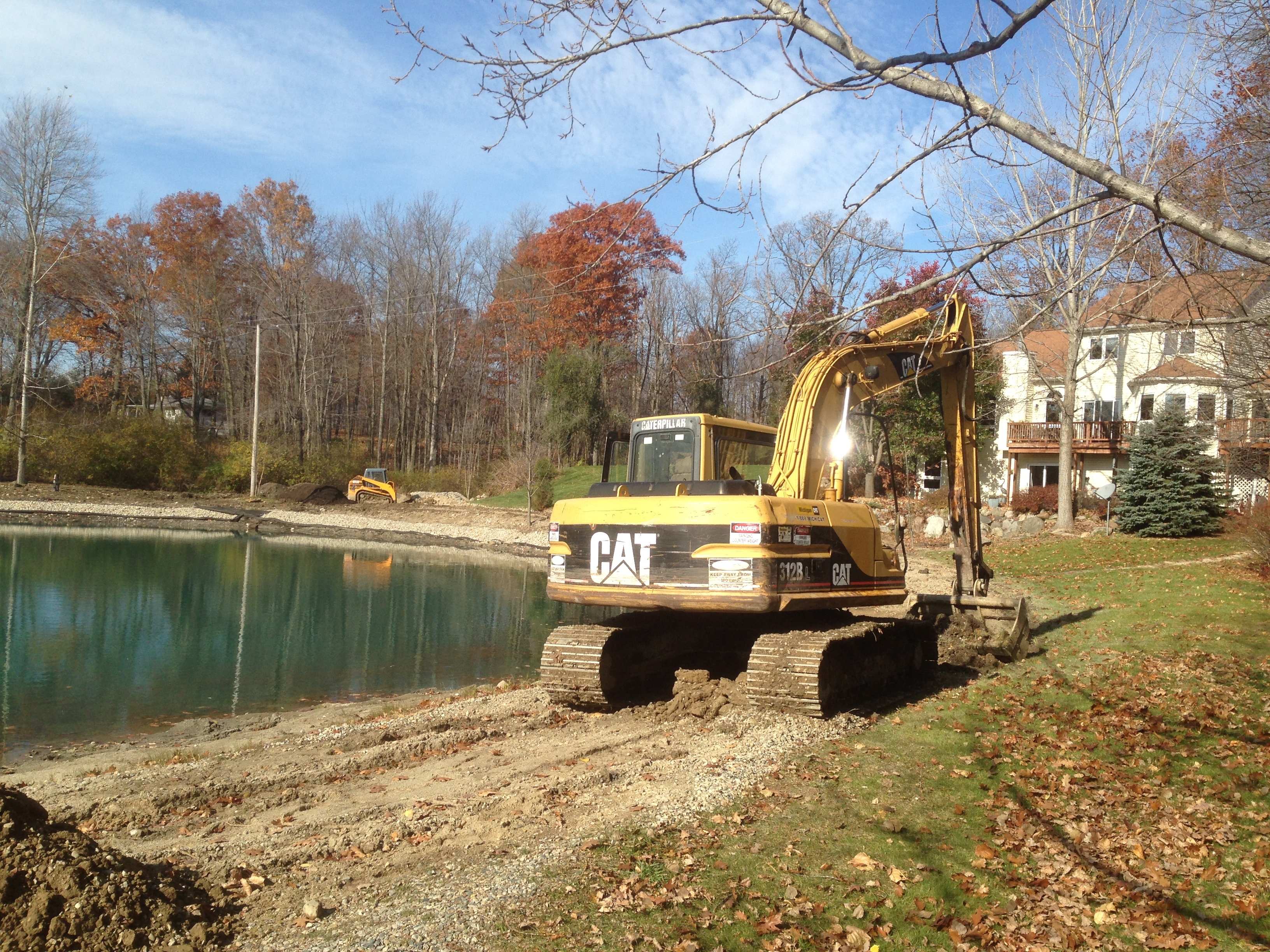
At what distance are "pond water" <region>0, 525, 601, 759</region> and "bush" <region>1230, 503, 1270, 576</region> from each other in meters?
12.5

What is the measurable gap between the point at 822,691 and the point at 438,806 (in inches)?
131

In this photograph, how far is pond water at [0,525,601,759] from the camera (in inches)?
468

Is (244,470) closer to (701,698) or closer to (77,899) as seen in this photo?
(701,698)

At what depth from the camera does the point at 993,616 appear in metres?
11.3

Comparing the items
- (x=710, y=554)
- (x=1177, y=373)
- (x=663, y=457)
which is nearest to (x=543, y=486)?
(x=1177, y=373)

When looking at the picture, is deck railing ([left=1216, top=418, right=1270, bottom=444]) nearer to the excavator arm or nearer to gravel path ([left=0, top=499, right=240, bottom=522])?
the excavator arm

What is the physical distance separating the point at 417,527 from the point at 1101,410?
87.7ft

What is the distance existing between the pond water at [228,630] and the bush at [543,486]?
369 inches

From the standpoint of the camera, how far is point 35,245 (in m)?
42.3

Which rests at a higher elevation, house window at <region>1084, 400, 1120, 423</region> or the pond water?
house window at <region>1084, 400, 1120, 423</region>

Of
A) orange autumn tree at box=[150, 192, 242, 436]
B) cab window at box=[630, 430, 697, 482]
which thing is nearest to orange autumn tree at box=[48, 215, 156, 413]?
orange autumn tree at box=[150, 192, 242, 436]

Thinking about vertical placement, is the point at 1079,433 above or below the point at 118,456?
above

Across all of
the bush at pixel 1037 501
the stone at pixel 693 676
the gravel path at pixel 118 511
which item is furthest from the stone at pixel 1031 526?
the gravel path at pixel 118 511

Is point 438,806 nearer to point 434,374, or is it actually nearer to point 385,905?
point 385,905
